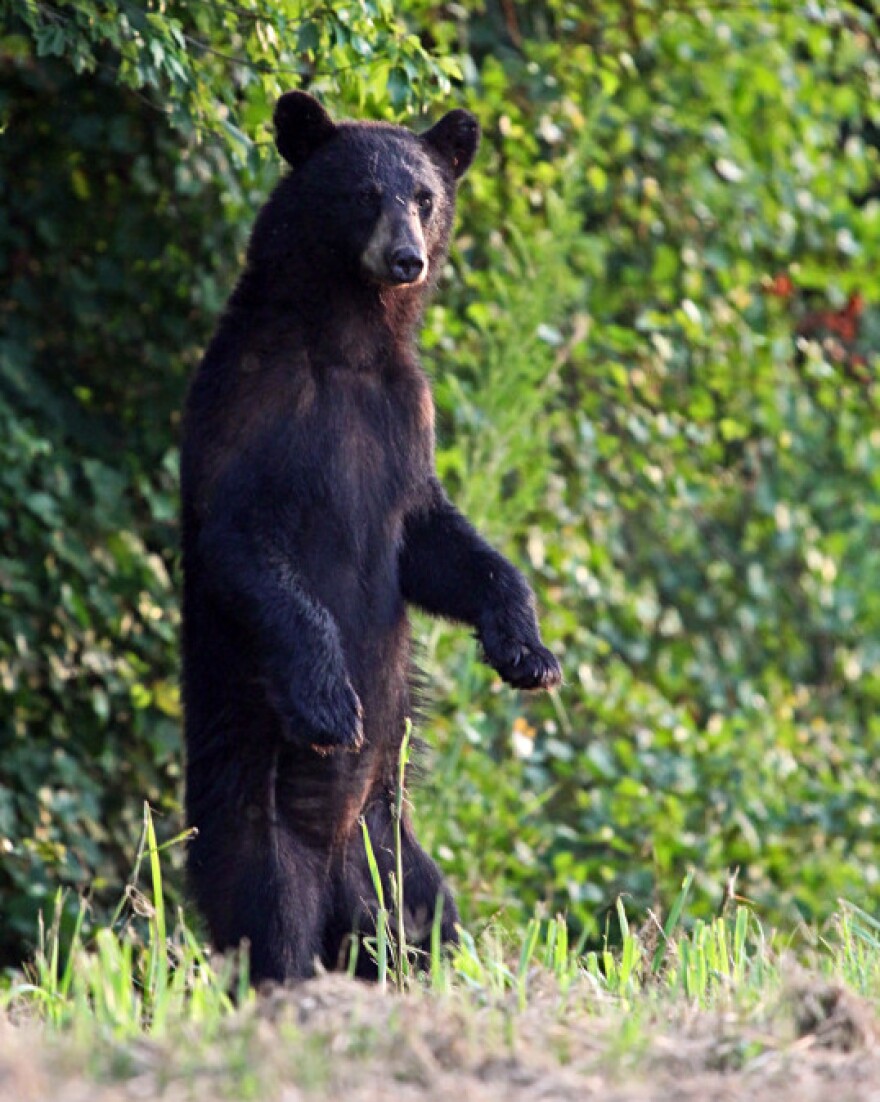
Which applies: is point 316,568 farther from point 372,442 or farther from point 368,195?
point 368,195

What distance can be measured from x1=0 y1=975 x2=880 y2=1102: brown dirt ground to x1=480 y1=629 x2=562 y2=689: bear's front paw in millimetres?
1436

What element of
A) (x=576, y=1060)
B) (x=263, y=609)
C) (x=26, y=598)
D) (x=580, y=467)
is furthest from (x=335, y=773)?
(x=580, y=467)

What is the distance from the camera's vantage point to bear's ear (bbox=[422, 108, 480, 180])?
5250 mm

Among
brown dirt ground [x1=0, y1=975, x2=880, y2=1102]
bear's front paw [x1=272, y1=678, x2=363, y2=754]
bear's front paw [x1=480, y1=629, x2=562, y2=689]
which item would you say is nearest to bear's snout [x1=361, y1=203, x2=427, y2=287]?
bear's front paw [x1=480, y1=629, x2=562, y2=689]

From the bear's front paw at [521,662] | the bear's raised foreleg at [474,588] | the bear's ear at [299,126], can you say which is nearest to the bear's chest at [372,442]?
the bear's raised foreleg at [474,588]

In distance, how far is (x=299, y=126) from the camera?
4977 mm

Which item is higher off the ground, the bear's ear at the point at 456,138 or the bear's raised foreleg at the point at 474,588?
the bear's ear at the point at 456,138

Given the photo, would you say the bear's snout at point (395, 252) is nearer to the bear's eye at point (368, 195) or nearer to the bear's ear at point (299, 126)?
the bear's eye at point (368, 195)

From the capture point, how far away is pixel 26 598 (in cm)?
679

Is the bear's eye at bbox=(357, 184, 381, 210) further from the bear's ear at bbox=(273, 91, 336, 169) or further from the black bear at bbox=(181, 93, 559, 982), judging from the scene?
the bear's ear at bbox=(273, 91, 336, 169)

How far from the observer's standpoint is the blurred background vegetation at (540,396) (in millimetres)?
6527

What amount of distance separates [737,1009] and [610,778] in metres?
4.25

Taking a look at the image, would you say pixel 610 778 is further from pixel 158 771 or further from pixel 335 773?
pixel 335 773

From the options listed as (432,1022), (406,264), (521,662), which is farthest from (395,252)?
(432,1022)
